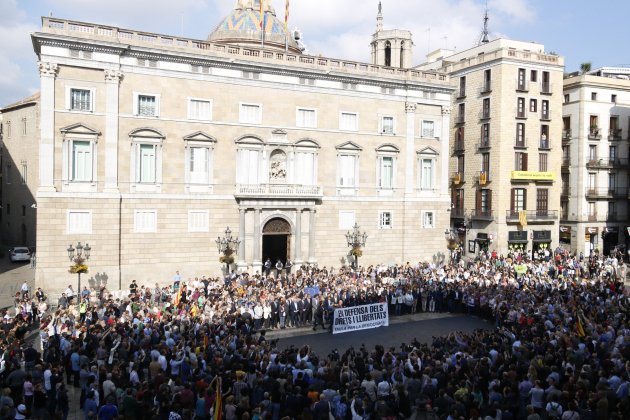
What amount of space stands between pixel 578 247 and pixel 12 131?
60.0 metres

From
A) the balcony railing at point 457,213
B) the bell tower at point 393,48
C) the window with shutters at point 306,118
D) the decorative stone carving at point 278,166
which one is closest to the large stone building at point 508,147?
the balcony railing at point 457,213

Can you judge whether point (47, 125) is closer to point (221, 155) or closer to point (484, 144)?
point (221, 155)

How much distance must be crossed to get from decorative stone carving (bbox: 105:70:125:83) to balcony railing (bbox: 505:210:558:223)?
33.8 metres

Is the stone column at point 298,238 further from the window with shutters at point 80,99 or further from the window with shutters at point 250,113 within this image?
the window with shutters at point 80,99

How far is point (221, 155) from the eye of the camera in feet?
117

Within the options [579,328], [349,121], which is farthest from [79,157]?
[579,328]

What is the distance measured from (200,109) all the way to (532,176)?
30.6m

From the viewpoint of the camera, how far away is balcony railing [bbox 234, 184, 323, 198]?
36062mm

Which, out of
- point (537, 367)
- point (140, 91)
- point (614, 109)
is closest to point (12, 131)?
point (140, 91)

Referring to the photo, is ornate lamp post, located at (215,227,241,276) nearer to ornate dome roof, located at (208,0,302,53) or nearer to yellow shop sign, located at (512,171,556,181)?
ornate dome roof, located at (208,0,302,53)

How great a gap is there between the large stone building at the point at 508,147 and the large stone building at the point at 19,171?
136ft

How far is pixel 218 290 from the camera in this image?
94.4 feet

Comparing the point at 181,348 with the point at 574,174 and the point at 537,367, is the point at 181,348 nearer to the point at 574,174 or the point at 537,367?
the point at 537,367

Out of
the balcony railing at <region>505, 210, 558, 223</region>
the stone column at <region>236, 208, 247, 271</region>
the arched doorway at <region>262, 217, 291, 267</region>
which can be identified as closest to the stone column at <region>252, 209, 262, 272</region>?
the stone column at <region>236, 208, 247, 271</region>
